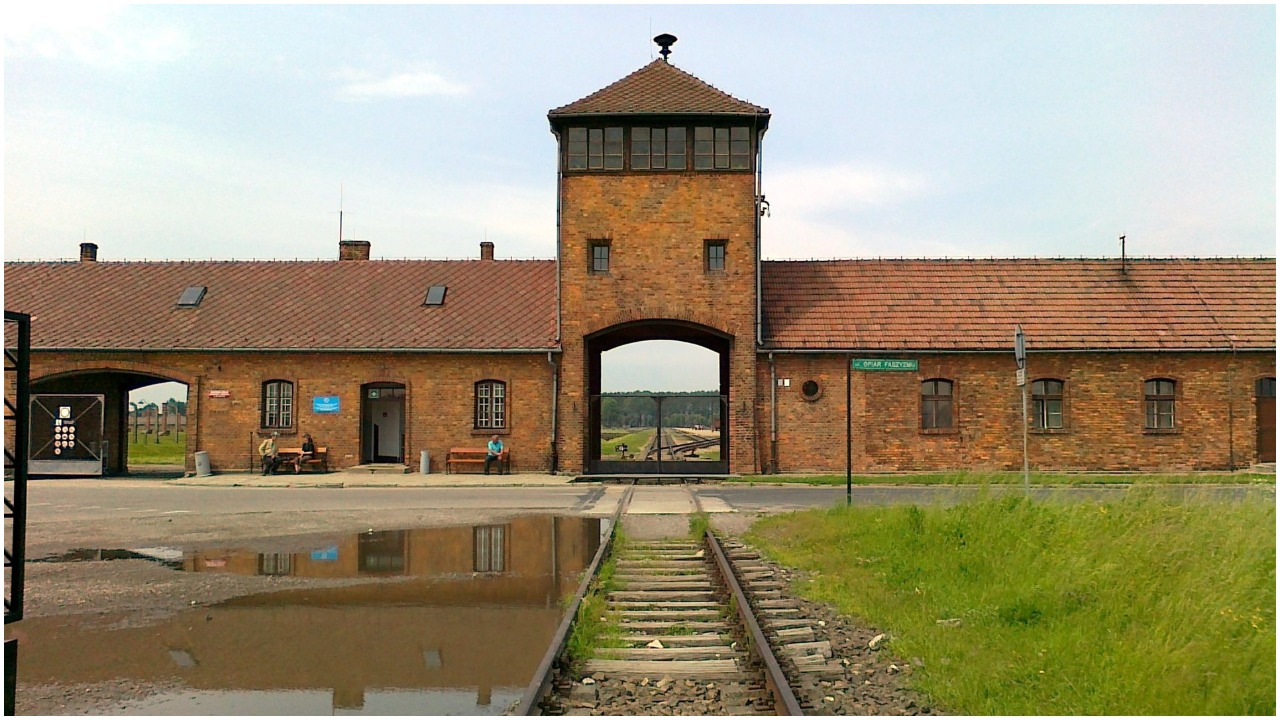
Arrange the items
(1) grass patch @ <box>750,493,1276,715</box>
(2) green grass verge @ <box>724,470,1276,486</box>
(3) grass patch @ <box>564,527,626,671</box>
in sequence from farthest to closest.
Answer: (2) green grass verge @ <box>724,470,1276,486</box> < (3) grass patch @ <box>564,527,626,671</box> < (1) grass patch @ <box>750,493,1276,715</box>

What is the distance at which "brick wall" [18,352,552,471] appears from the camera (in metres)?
26.5

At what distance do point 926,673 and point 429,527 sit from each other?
10.3m

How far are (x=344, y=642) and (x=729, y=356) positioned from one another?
64.9 ft

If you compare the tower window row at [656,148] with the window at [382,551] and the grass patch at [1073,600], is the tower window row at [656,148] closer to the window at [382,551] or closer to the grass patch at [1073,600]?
the window at [382,551]

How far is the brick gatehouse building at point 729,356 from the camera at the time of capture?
1018 inches

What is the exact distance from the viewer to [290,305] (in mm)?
28953

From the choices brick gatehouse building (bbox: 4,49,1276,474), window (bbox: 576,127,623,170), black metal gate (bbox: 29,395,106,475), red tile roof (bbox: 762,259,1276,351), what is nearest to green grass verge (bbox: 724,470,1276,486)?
brick gatehouse building (bbox: 4,49,1276,474)

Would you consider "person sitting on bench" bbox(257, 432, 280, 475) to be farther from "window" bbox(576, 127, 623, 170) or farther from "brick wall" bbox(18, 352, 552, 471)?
"window" bbox(576, 127, 623, 170)

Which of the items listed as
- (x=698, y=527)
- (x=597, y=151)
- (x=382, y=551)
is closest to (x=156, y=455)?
(x=597, y=151)

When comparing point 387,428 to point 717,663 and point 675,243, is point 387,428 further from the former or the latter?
point 717,663

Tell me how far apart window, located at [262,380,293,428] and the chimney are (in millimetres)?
7508

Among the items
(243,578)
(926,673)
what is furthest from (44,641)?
(926,673)

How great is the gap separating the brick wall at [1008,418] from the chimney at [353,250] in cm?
1503

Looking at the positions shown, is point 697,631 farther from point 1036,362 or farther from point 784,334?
point 1036,362
